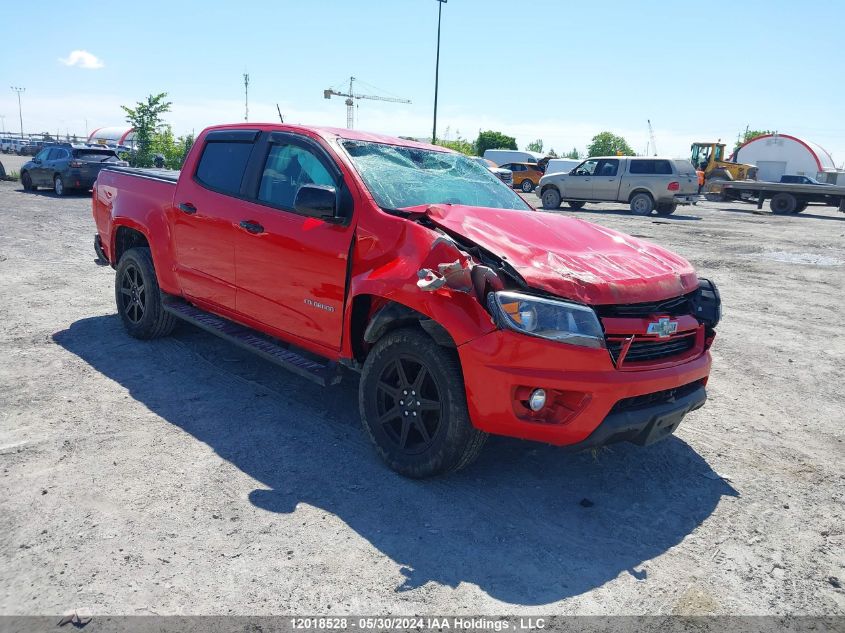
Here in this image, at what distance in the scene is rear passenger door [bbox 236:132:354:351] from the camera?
386 centimetres

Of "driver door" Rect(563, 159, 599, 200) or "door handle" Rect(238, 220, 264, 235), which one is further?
"driver door" Rect(563, 159, 599, 200)

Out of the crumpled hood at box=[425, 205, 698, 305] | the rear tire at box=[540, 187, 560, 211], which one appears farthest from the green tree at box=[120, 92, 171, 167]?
the crumpled hood at box=[425, 205, 698, 305]

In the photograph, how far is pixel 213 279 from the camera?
4.82 meters

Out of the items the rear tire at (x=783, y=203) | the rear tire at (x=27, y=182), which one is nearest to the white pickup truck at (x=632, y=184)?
the rear tire at (x=783, y=203)

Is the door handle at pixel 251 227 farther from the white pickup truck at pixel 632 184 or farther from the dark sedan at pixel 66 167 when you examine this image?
the white pickup truck at pixel 632 184

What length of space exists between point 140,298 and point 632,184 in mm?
18976

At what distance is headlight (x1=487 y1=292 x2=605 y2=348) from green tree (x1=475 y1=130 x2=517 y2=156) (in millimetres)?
65025

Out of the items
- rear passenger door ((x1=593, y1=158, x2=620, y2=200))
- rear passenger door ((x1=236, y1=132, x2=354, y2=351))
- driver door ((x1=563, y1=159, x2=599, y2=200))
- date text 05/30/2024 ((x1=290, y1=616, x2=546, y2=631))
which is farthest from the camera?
driver door ((x1=563, y1=159, x2=599, y2=200))

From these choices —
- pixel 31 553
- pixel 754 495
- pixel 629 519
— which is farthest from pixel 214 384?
pixel 754 495

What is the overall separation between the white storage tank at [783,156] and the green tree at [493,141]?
24.7 m

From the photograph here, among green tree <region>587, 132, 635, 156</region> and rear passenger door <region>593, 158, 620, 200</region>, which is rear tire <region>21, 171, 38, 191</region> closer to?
rear passenger door <region>593, 158, 620, 200</region>

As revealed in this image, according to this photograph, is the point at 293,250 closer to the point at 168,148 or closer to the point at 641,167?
the point at 641,167

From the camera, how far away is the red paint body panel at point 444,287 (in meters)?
3.11

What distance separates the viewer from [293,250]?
13.3 ft
